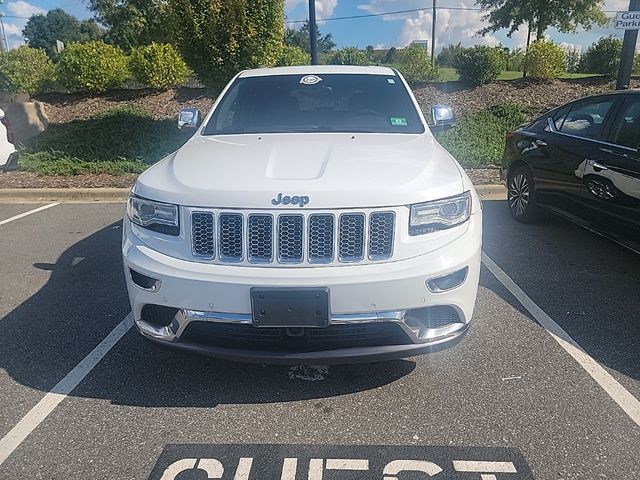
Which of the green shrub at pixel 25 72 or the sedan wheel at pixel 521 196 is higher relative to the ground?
the green shrub at pixel 25 72

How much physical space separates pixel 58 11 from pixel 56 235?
10054 centimetres

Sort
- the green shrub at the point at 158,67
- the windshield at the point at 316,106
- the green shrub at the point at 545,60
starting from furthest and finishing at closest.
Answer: the green shrub at the point at 158,67 → the green shrub at the point at 545,60 → the windshield at the point at 316,106

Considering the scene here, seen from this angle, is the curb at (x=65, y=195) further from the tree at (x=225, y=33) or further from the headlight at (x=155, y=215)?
the headlight at (x=155, y=215)

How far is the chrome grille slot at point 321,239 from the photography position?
246cm

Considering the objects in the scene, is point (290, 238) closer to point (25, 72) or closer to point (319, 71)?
point (319, 71)

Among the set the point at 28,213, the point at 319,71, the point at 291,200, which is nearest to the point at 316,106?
the point at 319,71

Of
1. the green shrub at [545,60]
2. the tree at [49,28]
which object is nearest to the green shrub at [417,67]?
the green shrub at [545,60]

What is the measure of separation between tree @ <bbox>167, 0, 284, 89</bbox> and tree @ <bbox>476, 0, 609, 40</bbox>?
12522 mm

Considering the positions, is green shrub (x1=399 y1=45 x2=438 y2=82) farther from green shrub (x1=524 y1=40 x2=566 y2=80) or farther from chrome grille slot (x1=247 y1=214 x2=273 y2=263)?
chrome grille slot (x1=247 y1=214 x2=273 y2=263)

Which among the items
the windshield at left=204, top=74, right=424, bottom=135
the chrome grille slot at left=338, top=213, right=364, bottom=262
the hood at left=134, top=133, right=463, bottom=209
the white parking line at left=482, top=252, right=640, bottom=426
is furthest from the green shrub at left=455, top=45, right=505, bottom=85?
the chrome grille slot at left=338, top=213, right=364, bottom=262

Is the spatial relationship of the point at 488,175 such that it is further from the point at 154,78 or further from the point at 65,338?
the point at 154,78

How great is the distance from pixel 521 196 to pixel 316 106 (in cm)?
308

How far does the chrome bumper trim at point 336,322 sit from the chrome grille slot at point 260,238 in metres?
0.28

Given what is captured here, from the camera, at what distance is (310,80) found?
4293 mm
